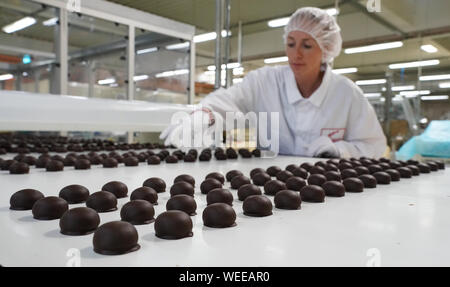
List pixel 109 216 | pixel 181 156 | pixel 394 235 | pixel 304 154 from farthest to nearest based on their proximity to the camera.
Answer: pixel 304 154 < pixel 181 156 < pixel 109 216 < pixel 394 235

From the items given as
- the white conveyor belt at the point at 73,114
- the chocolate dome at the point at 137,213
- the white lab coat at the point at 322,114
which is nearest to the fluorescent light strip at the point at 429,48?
the white lab coat at the point at 322,114

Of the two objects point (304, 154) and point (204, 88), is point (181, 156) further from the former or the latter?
point (204, 88)

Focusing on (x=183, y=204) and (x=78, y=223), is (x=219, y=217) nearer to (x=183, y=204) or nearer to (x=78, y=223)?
(x=183, y=204)

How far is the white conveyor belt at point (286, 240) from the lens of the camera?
55 cm

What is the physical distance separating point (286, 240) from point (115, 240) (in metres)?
0.30

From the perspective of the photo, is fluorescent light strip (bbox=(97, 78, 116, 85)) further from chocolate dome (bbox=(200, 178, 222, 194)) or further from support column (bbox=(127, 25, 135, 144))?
chocolate dome (bbox=(200, 178, 222, 194))

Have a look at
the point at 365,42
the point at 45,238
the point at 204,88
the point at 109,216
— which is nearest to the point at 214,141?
the point at 109,216

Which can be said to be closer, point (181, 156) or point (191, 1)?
point (181, 156)

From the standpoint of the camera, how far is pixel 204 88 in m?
11.8

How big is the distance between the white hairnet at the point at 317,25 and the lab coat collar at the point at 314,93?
0.25 meters

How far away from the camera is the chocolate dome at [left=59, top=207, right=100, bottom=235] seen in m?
0.67

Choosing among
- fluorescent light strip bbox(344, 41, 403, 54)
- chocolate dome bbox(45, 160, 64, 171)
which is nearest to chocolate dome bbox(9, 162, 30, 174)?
chocolate dome bbox(45, 160, 64, 171)

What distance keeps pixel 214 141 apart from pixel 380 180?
186 centimetres
